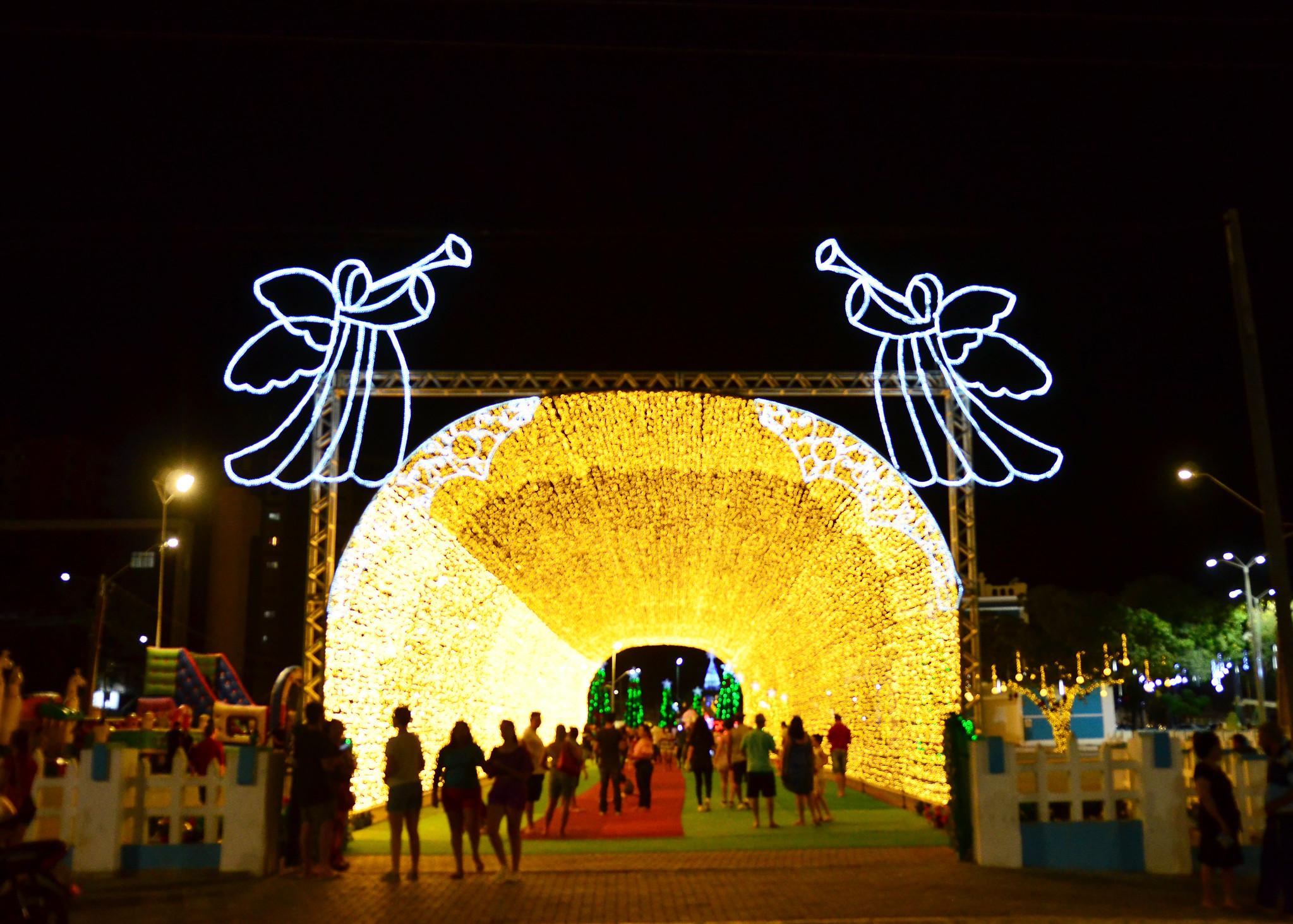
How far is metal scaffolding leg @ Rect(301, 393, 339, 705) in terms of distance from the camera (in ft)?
47.5

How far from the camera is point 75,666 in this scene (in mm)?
42125

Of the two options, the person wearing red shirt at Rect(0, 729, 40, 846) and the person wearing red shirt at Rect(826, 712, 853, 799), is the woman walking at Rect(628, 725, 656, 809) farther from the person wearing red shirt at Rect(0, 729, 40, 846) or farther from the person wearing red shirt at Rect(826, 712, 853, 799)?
the person wearing red shirt at Rect(0, 729, 40, 846)

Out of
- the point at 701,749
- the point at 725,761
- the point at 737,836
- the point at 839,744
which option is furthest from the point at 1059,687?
the point at 737,836

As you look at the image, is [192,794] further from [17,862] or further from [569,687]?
[569,687]

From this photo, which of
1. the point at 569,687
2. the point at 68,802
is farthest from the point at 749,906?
the point at 569,687

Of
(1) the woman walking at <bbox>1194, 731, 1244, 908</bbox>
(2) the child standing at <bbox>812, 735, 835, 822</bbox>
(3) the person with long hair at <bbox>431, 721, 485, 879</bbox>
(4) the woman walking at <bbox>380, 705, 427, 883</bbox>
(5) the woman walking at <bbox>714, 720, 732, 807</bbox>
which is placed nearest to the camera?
(1) the woman walking at <bbox>1194, 731, 1244, 908</bbox>

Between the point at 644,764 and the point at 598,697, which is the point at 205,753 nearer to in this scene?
the point at 644,764

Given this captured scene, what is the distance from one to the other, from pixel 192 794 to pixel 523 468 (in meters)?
7.30

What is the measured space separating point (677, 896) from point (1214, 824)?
144 inches

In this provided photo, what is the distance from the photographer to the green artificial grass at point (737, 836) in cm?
1280

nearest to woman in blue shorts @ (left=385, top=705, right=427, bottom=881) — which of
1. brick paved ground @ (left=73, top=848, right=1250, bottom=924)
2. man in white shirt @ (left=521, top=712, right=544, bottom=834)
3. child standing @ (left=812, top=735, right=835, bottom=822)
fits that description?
brick paved ground @ (left=73, top=848, right=1250, bottom=924)

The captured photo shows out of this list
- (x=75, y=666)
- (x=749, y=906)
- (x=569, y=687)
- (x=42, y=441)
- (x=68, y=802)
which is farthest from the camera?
(x=42, y=441)

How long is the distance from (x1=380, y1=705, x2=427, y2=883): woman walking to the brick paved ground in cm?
33

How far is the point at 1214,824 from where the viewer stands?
8.62m
